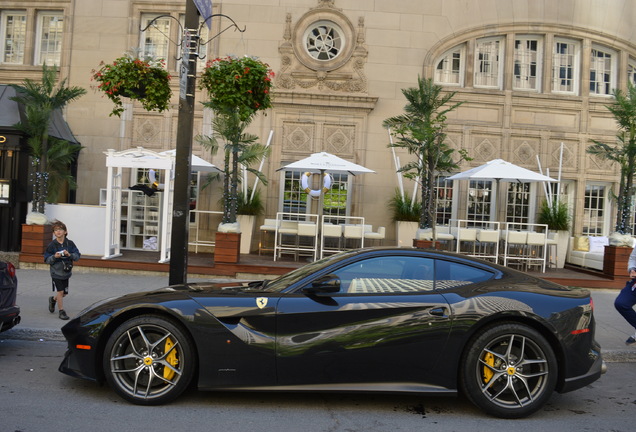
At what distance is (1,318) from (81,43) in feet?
38.1

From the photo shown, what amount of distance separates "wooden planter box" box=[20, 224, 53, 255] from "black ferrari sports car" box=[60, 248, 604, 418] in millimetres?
8029

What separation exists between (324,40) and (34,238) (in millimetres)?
8993

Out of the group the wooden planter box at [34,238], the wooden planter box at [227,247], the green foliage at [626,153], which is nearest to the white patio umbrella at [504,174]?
the green foliage at [626,153]

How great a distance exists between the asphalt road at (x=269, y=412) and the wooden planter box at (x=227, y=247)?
6478 mm

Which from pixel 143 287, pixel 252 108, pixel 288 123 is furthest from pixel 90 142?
pixel 252 108

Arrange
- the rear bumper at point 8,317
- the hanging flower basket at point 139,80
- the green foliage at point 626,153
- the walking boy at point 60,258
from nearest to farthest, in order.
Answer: the rear bumper at point 8,317 < the walking boy at point 60,258 < the hanging flower basket at point 139,80 < the green foliage at point 626,153

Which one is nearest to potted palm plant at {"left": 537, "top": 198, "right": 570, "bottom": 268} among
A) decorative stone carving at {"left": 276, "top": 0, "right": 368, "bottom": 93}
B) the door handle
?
decorative stone carving at {"left": 276, "top": 0, "right": 368, "bottom": 93}

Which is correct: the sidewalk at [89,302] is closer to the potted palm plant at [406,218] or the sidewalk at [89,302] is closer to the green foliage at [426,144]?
the green foliage at [426,144]

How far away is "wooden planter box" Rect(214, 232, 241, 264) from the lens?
12016 mm

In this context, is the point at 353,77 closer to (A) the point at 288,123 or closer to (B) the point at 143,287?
→ (A) the point at 288,123

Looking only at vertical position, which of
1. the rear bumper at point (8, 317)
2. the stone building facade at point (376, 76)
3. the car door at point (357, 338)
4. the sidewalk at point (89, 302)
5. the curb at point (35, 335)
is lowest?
the curb at point (35, 335)

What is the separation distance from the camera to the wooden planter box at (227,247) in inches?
473

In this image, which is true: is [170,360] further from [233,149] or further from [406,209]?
[406,209]

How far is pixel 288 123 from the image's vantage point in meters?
15.6
